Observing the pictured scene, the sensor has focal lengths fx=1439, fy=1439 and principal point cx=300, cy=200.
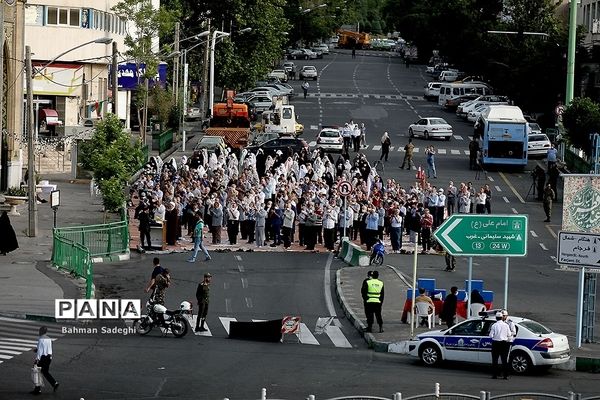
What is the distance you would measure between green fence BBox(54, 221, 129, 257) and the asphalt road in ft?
2.42

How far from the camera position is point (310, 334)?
33.4 m

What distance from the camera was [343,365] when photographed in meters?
29.4

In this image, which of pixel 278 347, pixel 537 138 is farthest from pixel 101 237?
pixel 537 138

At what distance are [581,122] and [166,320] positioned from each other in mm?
34476

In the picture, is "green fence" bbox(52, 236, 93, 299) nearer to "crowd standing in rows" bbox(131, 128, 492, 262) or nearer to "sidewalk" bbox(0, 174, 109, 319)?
"sidewalk" bbox(0, 174, 109, 319)

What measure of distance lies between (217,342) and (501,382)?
23.3 feet

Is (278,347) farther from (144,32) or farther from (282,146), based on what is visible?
(144,32)

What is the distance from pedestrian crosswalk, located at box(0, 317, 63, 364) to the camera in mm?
29688

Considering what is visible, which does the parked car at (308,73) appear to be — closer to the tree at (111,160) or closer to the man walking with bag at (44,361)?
the tree at (111,160)

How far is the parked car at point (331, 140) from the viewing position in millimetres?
72312

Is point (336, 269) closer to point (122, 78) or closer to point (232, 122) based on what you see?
point (232, 122)

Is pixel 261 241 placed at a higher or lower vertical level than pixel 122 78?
lower

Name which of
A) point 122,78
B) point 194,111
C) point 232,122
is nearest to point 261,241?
point 232,122

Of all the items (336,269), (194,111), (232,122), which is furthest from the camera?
(194,111)
